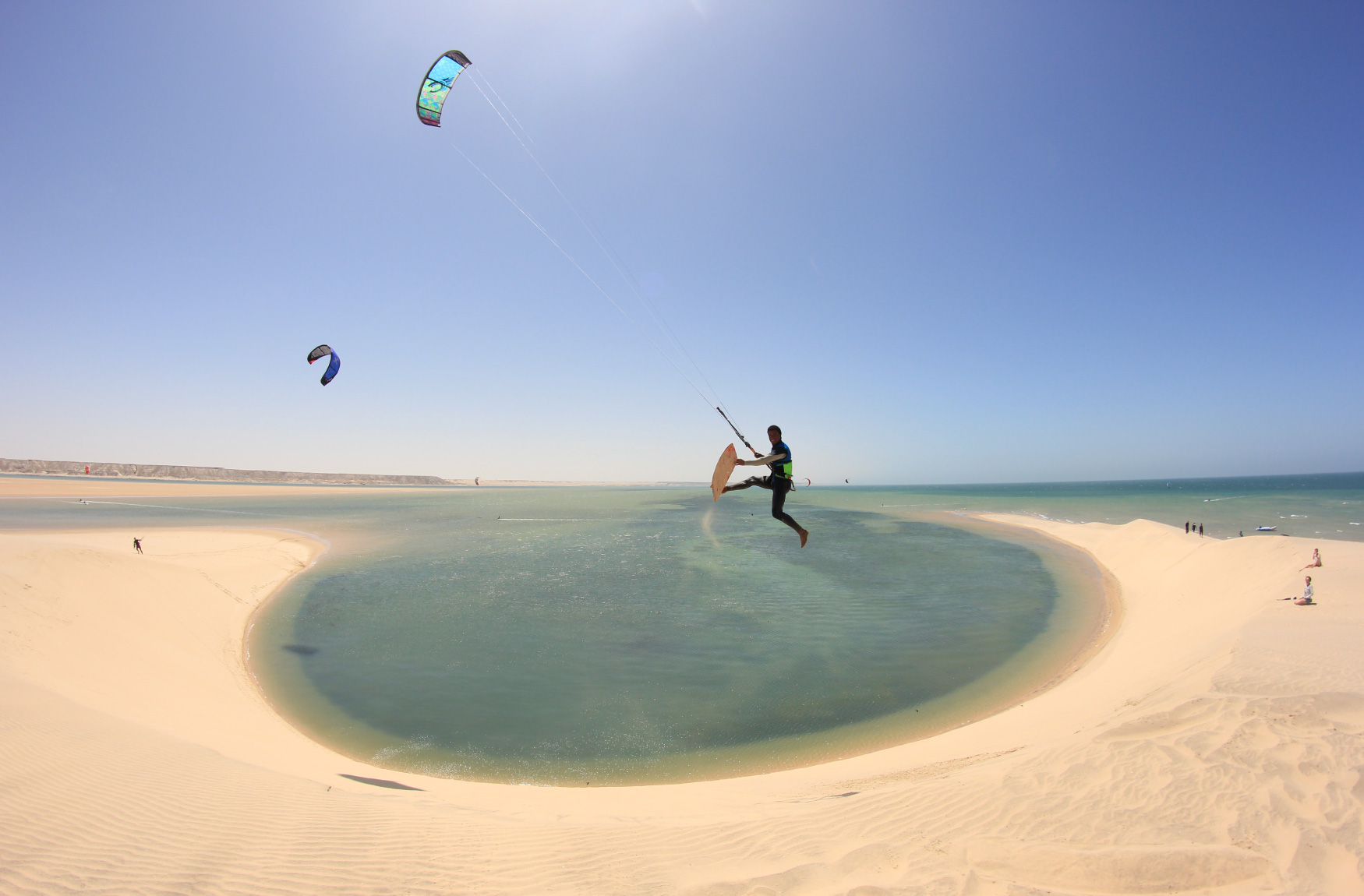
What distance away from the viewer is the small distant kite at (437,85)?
43.6ft

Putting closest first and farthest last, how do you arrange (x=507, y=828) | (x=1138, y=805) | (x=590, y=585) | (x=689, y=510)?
(x=1138, y=805) < (x=507, y=828) < (x=590, y=585) < (x=689, y=510)

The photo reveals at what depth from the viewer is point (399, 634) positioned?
1627 cm

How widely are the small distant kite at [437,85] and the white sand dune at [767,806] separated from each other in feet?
47.4

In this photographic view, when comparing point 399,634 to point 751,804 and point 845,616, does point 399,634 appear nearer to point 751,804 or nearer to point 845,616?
point 751,804

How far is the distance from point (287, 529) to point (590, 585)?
1213 inches

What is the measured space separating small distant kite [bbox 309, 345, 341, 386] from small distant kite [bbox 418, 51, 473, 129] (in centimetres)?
1626

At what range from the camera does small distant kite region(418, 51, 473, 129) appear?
13289 millimetres

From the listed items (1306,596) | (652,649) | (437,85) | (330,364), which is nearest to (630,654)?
(652,649)

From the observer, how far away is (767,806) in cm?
659

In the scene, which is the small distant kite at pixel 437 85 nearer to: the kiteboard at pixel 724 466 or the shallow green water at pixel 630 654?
the kiteboard at pixel 724 466

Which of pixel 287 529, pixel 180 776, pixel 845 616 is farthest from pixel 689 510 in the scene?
pixel 180 776

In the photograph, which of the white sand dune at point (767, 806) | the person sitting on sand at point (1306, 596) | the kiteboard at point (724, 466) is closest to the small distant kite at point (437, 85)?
the kiteboard at point (724, 466)

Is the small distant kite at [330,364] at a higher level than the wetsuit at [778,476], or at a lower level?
higher

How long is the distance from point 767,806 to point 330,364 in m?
29.5
